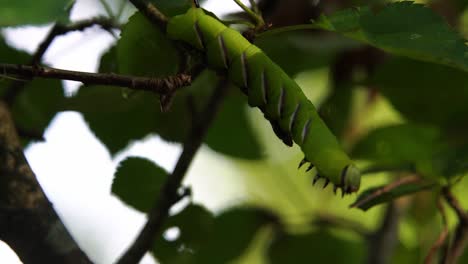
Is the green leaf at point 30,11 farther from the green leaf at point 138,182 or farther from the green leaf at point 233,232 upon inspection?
the green leaf at point 233,232

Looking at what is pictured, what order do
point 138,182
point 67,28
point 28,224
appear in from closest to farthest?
point 28,224
point 67,28
point 138,182

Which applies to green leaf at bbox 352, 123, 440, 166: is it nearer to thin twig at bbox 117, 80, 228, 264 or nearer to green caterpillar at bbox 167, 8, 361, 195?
thin twig at bbox 117, 80, 228, 264

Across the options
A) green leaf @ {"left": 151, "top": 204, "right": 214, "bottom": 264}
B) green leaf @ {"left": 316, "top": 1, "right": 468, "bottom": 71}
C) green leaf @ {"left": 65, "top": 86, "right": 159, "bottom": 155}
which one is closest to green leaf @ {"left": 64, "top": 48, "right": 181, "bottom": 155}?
green leaf @ {"left": 65, "top": 86, "right": 159, "bottom": 155}

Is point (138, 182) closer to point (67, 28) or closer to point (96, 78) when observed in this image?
point (67, 28)

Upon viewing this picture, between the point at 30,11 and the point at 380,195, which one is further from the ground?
the point at 30,11

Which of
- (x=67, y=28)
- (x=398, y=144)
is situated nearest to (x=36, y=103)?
(x=67, y=28)

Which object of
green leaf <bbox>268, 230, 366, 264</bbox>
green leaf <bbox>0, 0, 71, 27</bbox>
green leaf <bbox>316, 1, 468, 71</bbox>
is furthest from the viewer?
green leaf <bbox>268, 230, 366, 264</bbox>
